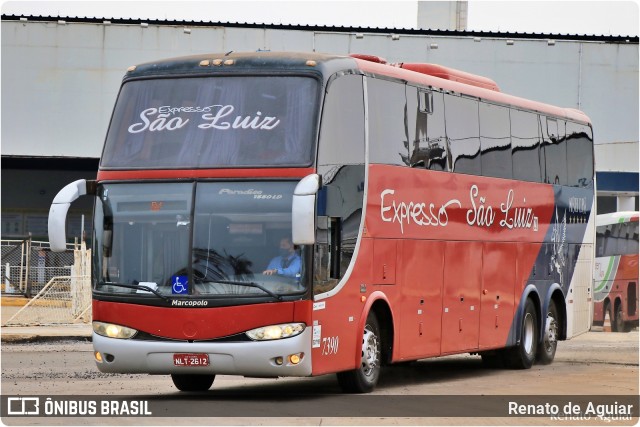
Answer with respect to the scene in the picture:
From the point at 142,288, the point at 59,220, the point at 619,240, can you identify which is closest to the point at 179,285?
the point at 142,288

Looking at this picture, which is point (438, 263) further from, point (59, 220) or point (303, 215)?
point (59, 220)

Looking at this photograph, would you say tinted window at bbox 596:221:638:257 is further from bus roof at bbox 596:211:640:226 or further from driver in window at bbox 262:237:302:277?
driver in window at bbox 262:237:302:277

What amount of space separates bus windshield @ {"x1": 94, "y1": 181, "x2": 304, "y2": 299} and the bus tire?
7.81 m

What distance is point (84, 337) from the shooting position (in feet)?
93.9

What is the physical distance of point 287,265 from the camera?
50.6 feet

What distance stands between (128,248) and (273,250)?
168cm

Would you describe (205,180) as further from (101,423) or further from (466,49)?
(466,49)

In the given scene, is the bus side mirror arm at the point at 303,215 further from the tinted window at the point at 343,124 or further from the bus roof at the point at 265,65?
the bus roof at the point at 265,65

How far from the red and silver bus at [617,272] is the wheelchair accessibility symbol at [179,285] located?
77.5 feet

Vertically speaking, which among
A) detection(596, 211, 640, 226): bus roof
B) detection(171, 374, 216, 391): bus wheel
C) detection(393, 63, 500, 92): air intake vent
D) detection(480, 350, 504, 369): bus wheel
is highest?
detection(393, 63, 500, 92): air intake vent

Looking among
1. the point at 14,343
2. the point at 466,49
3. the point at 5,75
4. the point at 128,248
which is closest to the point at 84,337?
the point at 14,343

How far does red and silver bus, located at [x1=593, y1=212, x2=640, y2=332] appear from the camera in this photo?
37.5 metres

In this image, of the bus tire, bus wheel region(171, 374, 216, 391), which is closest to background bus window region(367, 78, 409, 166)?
bus wheel region(171, 374, 216, 391)

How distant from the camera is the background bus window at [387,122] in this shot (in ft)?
56.0
